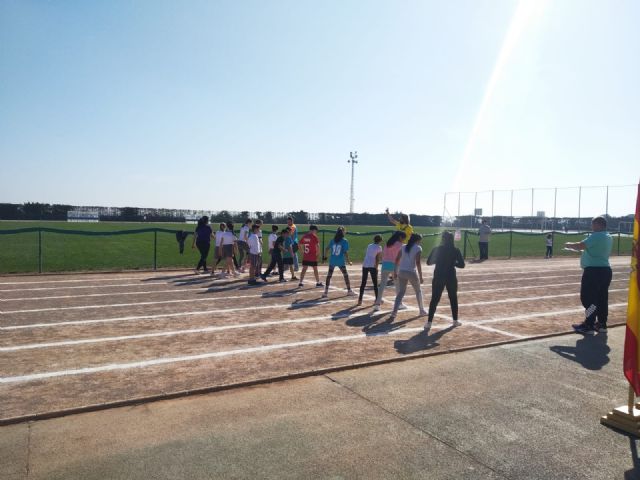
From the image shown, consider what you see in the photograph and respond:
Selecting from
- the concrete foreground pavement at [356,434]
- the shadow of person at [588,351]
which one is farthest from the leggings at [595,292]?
the concrete foreground pavement at [356,434]

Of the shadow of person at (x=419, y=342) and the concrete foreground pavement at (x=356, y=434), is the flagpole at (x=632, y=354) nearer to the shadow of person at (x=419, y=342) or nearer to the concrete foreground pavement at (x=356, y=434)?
the concrete foreground pavement at (x=356, y=434)

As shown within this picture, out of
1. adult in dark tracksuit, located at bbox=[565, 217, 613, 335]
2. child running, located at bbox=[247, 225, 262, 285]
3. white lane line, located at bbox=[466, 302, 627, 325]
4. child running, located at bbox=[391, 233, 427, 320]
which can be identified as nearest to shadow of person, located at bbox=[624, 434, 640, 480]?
adult in dark tracksuit, located at bbox=[565, 217, 613, 335]

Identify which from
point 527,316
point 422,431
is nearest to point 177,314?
point 422,431

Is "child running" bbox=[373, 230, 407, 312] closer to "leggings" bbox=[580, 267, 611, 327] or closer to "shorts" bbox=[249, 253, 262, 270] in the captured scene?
"leggings" bbox=[580, 267, 611, 327]

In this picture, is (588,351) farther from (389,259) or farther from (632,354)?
(389,259)

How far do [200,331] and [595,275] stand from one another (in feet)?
22.0

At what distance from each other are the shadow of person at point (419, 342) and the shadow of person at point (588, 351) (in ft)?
5.52

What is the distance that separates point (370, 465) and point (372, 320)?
18.0 ft

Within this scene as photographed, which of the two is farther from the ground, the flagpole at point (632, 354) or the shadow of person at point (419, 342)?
the flagpole at point (632, 354)

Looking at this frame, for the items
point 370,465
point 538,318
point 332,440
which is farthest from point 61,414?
point 538,318

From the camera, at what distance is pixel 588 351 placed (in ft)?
23.6

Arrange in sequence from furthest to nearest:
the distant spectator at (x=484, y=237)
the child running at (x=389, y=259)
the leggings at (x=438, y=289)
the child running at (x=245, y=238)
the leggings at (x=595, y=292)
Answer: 1. the distant spectator at (x=484, y=237)
2. the child running at (x=245, y=238)
3. the child running at (x=389, y=259)
4. the leggings at (x=438, y=289)
5. the leggings at (x=595, y=292)

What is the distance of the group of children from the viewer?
28.3 feet

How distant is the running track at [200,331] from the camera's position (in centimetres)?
559
